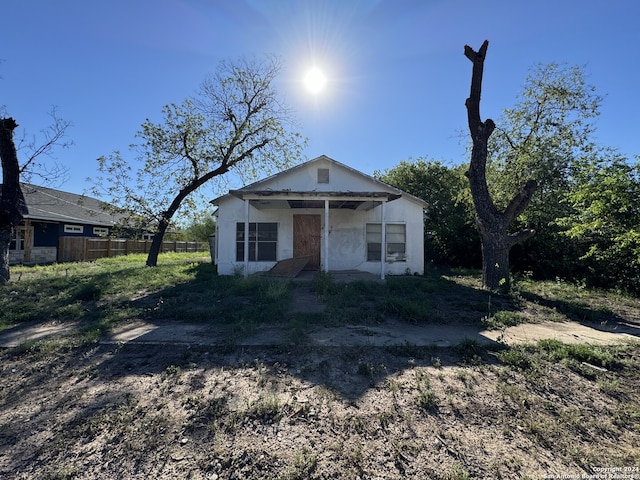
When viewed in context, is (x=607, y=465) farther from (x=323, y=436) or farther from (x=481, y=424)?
(x=323, y=436)

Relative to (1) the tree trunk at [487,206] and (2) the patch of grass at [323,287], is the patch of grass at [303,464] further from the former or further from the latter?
(1) the tree trunk at [487,206]

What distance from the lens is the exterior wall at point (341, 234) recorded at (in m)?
12.6

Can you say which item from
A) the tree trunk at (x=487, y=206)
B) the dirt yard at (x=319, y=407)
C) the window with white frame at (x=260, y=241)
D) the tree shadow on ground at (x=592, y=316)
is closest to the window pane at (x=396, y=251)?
the tree trunk at (x=487, y=206)

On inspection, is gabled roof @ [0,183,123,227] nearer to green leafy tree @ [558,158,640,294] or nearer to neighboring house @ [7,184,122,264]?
neighboring house @ [7,184,122,264]

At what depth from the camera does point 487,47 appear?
30.2ft

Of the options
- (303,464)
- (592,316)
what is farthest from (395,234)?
(303,464)

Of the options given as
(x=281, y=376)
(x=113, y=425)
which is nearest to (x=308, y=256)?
(x=281, y=376)

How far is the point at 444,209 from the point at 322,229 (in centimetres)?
961

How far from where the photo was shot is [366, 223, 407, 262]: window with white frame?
42.1ft

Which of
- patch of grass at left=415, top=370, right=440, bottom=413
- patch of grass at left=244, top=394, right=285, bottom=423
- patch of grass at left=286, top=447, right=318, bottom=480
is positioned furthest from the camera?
patch of grass at left=415, top=370, right=440, bottom=413

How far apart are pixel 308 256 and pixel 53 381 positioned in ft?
28.8

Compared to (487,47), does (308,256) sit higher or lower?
lower

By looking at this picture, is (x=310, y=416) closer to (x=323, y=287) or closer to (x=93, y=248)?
(x=323, y=287)

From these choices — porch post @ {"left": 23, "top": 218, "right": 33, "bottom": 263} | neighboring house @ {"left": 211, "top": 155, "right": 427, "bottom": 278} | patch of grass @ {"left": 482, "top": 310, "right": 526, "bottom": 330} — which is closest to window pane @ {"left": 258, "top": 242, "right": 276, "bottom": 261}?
neighboring house @ {"left": 211, "top": 155, "right": 427, "bottom": 278}
